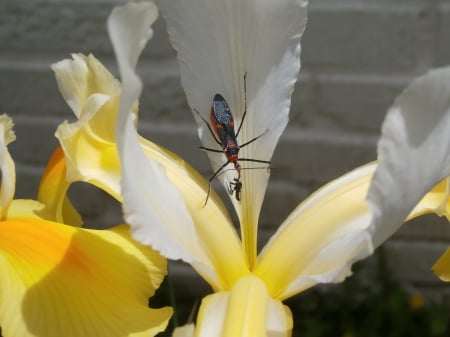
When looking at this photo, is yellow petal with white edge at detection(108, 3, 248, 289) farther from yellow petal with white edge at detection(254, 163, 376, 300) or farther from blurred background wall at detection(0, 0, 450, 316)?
blurred background wall at detection(0, 0, 450, 316)

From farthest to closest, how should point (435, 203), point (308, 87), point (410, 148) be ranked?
1. point (308, 87)
2. point (435, 203)
3. point (410, 148)

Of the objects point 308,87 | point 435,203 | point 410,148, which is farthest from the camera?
point 308,87

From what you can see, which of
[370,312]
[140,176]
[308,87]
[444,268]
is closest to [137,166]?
[140,176]

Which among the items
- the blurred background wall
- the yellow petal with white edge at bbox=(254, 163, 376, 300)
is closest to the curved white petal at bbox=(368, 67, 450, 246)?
the yellow petal with white edge at bbox=(254, 163, 376, 300)

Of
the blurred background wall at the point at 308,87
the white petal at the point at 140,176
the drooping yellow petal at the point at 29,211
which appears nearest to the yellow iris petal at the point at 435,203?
Answer: the white petal at the point at 140,176

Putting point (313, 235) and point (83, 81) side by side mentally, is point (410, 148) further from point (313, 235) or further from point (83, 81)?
point (83, 81)

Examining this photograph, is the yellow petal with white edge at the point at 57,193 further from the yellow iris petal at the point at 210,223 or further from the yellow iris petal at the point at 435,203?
the yellow iris petal at the point at 435,203
